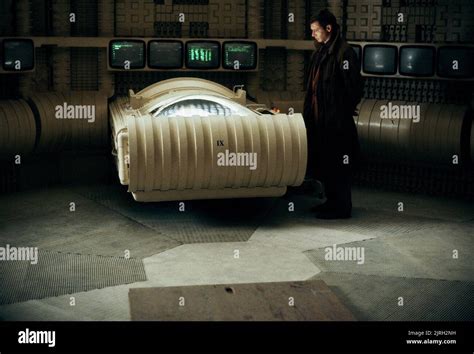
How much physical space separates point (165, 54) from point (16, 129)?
1836mm

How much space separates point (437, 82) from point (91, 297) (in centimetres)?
432

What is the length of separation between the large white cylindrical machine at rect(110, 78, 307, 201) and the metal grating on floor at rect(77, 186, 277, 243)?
27 cm

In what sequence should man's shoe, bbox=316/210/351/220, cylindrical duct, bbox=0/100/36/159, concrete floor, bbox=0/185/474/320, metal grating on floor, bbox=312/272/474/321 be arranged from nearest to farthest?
metal grating on floor, bbox=312/272/474/321 → concrete floor, bbox=0/185/474/320 → man's shoe, bbox=316/210/351/220 → cylindrical duct, bbox=0/100/36/159

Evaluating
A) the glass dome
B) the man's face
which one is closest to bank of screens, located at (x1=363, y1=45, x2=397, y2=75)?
the man's face

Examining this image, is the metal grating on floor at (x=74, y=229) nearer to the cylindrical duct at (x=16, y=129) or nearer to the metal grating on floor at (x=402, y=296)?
the cylindrical duct at (x=16, y=129)

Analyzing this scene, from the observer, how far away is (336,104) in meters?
6.10

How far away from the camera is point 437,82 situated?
23.7ft

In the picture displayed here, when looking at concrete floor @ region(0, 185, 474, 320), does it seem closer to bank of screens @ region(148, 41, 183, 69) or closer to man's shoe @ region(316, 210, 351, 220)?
man's shoe @ region(316, 210, 351, 220)

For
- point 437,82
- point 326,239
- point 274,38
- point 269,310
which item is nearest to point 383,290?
point 269,310

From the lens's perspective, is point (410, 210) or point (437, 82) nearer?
point (410, 210)

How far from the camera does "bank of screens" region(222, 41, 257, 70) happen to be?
26.0 feet

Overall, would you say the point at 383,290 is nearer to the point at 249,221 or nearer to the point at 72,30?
the point at 249,221

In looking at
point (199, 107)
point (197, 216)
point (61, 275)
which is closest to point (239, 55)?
point (199, 107)

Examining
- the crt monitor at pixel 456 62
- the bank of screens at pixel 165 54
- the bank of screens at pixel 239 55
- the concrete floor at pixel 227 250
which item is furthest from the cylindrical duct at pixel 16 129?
the crt monitor at pixel 456 62
